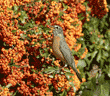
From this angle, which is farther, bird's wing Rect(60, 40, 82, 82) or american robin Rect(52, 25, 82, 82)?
bird's wing Rect(60, 40, 82, 82)

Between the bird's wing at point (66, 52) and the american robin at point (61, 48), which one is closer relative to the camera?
the american robin at point (61, 48)

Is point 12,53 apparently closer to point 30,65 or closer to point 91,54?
point 30,65

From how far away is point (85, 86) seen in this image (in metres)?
5.77

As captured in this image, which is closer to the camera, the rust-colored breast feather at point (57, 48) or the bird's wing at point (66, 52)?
the rust-colored breast feather at point (57, 48)

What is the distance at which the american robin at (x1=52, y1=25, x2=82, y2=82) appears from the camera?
4.25 meters

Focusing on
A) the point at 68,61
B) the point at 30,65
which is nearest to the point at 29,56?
the point at 30,65

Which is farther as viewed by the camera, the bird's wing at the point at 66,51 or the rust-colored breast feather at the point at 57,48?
the bird's wing at the point at 66,51

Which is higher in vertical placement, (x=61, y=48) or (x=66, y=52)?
(x=61, y=48)

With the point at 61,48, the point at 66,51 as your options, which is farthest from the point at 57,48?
the point at 66,51

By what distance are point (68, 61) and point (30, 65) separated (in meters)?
1.05

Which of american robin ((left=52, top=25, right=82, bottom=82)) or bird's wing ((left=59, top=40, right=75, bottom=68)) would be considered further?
bird's wing ((left=59, top=40, right=75, bottom=68))

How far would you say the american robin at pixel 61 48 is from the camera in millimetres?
4250

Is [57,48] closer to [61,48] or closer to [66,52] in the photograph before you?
[61,48]

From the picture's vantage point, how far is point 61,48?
4469 millimetres
